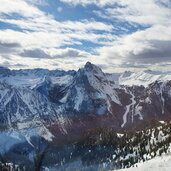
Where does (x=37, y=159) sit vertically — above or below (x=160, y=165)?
above

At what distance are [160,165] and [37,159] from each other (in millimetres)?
55666

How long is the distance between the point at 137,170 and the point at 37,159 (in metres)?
52.3

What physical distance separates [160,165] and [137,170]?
5.64 metres

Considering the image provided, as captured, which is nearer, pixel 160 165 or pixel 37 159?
pixel 37 159

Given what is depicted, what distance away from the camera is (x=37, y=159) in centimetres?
4053

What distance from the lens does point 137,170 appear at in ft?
292

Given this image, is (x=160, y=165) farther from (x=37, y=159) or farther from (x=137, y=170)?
(x=37, y=159)

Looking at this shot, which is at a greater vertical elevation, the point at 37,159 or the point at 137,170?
the point at 37,159

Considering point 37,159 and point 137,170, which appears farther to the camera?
point 137,170

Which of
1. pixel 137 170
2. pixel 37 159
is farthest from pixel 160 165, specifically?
pixel 37 159

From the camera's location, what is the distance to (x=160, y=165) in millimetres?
90938
